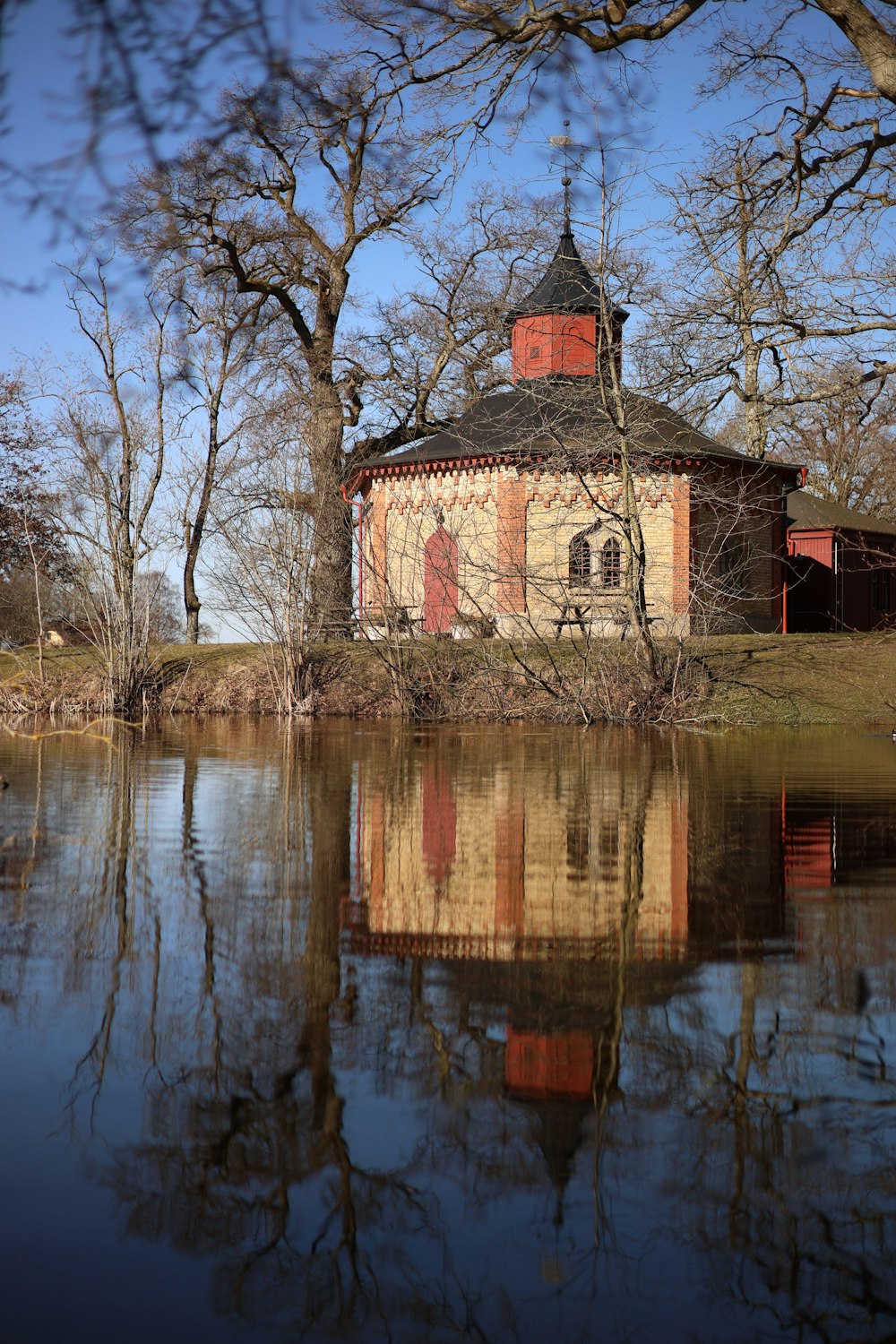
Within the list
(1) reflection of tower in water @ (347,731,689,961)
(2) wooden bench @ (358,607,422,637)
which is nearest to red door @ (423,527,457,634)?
(2) wooden bench @ (358,607,422,637)

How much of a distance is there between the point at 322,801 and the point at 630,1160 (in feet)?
20.6

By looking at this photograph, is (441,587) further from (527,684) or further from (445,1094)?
(445,1094)

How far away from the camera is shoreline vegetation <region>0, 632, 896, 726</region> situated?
64.0ft

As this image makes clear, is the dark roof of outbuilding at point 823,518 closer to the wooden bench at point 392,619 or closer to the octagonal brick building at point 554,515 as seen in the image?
the octagonal brick building at point 554,515

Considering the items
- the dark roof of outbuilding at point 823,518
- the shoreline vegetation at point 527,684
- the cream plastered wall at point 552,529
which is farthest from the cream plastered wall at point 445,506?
the dark roof of outbuilding at point 823,518

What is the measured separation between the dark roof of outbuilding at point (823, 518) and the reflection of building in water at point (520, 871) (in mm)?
34949

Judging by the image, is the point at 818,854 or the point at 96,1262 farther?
the point at 818,854

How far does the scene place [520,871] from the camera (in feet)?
19.0

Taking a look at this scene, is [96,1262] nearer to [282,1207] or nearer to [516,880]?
[282,1207]

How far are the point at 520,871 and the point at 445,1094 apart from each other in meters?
3.03

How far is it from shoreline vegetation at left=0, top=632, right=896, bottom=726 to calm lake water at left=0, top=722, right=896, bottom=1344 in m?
13.3

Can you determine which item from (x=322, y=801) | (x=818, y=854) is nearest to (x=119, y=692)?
(x=322, y=801)

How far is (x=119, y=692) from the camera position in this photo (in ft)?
70.3

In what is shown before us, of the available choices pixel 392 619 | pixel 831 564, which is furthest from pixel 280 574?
pixel 831 564
